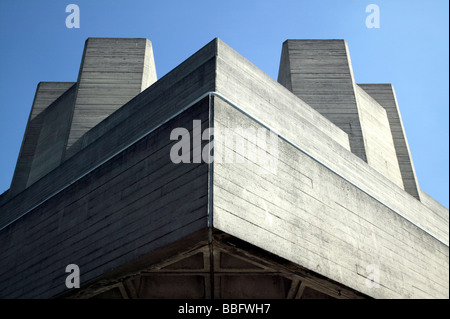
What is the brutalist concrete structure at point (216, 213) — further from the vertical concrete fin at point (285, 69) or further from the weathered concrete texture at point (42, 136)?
the vertical concrete fin at point (285, 69)

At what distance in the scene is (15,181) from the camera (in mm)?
15789

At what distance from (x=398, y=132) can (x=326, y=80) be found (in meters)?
4.38

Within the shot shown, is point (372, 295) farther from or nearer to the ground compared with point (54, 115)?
nearer to the ground

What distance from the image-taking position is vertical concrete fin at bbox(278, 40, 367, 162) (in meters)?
15.5

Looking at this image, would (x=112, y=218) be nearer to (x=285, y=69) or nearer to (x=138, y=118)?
(x=138, y=118)

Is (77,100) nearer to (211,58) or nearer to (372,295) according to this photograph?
(211,58)

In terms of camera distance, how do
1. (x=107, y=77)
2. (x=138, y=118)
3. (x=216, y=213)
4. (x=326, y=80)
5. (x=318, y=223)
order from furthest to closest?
(x=326, y=80) < (x=107, y=77) < (x=138, y=118) < (x=318, y=223) < (x=216, y=213)

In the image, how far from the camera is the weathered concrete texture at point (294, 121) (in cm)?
988

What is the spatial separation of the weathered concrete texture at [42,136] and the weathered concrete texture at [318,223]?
8064mm

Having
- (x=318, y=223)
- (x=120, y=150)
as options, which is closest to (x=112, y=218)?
(x=120, y=150)

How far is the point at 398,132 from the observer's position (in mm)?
18844

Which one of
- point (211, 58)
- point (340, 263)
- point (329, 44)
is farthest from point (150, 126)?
point (329, 44)

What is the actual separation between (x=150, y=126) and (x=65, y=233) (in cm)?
290

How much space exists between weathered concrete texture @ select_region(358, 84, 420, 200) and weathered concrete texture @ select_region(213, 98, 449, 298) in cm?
451
